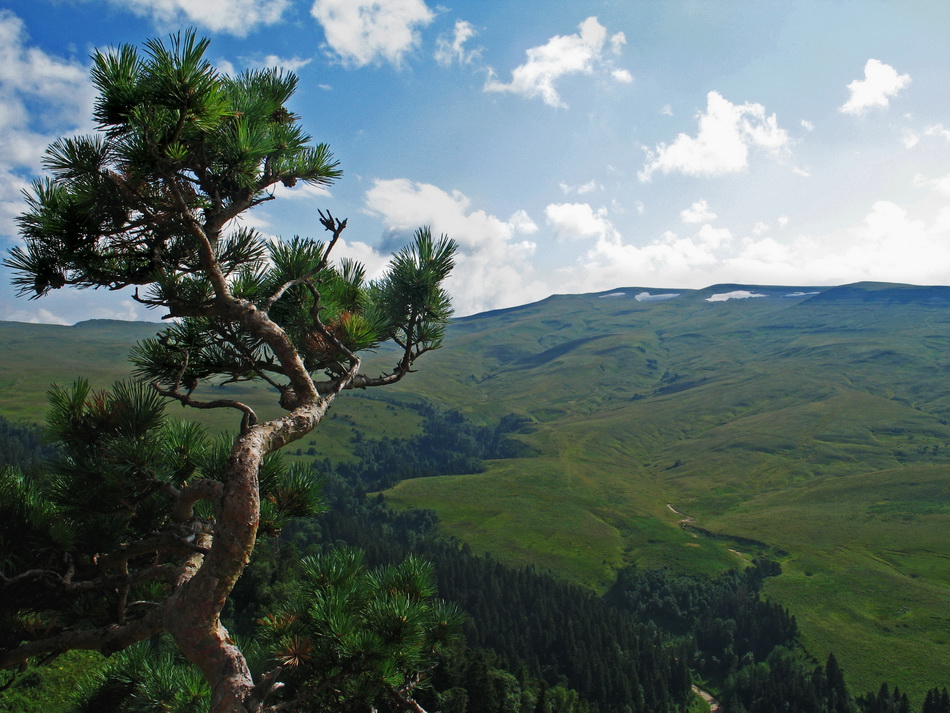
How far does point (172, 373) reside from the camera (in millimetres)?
5414

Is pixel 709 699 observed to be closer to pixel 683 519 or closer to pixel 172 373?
pixel 683 519

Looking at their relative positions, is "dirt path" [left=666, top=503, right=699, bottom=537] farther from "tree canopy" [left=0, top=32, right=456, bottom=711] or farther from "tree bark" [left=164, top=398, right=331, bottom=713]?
"tree bark" [left=164, top=398, right=331, bottom=713]

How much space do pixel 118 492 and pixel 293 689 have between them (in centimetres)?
222

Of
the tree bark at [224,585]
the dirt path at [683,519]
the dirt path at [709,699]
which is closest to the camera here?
the tree bark at [224,585]

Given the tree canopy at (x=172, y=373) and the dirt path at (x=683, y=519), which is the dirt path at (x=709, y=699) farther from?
the tree canopy at (x=172, y=373)

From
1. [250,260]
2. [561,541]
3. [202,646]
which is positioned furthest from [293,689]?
[561,541]

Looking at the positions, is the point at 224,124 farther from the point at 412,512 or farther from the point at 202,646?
the point at 412,512

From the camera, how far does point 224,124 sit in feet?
15.3

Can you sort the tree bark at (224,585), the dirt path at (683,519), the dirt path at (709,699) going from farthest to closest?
the dirt path at (683,519) < the dirt path at (709,699) < the tree bark at (224,585)

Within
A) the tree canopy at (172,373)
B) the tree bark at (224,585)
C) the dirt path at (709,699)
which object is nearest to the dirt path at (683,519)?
the dirt path at (709,699)

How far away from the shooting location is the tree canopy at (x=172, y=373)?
3.94 meters

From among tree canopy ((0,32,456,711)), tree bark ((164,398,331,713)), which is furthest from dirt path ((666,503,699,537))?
tree bark ((164,398,331,713))

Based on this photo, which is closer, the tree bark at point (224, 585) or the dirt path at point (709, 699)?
the tree bark at point (224, 585)

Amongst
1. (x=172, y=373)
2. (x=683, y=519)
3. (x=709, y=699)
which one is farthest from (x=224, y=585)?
(x=683, y=519)
